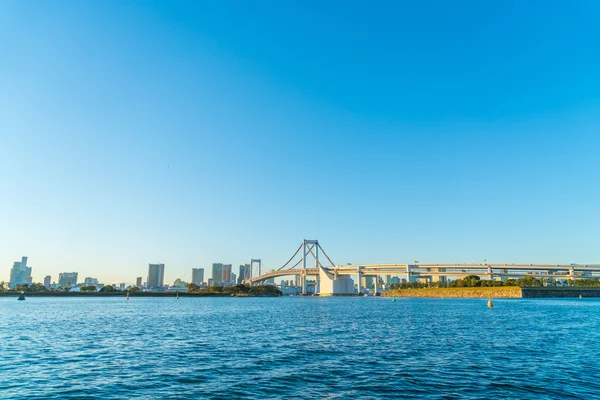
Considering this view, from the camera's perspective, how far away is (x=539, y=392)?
1488 centimetres

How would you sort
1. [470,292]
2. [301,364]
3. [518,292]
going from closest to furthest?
[301,364] < [518,292] < [470,292]

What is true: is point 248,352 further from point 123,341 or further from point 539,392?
point 539,392

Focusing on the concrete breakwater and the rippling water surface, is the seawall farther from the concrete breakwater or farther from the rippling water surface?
the rippling water surface

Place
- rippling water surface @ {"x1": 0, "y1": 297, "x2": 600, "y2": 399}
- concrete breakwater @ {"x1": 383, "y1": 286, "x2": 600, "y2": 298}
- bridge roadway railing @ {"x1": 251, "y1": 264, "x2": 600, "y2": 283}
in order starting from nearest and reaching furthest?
rippling water surface @ {"x1": 0, "y1": 297, "x2": 600, "y2": 399}
concrete breakwater @ {"x1": 383, "y1": 286, "x2": 600, "y2": 298}
bridge roadway railing @ {"x1": 251, "y1": 264, "x2": 600, "y2": 283}

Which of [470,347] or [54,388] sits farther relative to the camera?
[470,347]

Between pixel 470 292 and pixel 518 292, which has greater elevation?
pixel 518 292

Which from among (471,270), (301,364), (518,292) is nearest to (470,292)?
(518,292)

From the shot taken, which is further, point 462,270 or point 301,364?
point 462,270

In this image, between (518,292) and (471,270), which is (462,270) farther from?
(518,292)

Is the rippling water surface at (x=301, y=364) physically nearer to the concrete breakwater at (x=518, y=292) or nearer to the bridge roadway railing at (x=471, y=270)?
the concrete breakwater at (x=518, y=292)

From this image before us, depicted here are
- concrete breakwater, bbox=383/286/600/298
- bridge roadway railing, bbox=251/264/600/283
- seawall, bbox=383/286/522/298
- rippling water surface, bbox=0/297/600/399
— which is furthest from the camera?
bridge roadway railing, bbox=251/264/600/283

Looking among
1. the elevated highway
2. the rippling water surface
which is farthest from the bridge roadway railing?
the rippling water surface

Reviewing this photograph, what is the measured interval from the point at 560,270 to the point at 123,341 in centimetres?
20147

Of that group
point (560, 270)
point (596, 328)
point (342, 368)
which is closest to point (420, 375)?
point (342, 368)
